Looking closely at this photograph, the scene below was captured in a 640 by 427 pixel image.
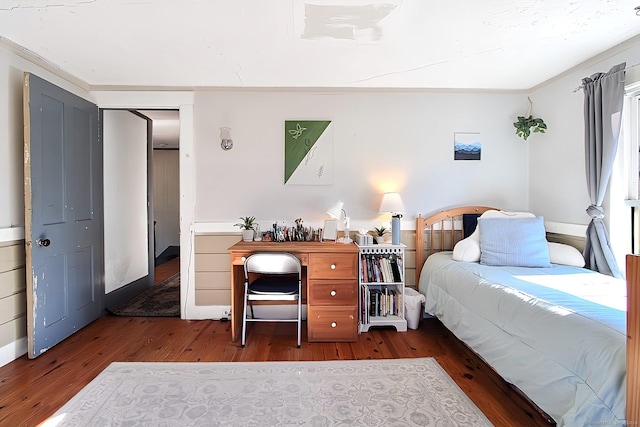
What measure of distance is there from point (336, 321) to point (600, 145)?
2473mm

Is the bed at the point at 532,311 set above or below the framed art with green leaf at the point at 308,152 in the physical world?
below

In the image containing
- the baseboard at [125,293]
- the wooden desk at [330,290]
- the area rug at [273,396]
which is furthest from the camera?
the baseboard at [125,293]

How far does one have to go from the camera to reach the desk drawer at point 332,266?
2.65 m

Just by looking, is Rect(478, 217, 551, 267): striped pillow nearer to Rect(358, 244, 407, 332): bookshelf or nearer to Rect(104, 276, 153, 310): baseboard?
Rect(358, 244, 407, 332): bookshelf

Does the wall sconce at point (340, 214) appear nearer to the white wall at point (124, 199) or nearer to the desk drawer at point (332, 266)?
the desk drawer at point (332, 266)

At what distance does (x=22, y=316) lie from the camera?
241cm

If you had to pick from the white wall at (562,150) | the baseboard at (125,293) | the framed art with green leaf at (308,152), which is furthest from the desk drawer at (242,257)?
the white wall at (562,150)

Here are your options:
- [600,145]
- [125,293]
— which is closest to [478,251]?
[600,145]

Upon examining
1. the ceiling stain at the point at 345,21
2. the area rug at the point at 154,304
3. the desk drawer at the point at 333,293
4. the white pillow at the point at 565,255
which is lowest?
the area rug at the point at 154,304

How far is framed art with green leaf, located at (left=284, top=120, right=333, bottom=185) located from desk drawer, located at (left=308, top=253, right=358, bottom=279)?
88 centimetres

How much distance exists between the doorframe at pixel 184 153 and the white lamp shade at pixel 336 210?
1.39 metres

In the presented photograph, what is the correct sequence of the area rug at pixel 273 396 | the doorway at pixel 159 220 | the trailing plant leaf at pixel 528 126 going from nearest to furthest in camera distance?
the area rug at pixel 273 396, the trailing plant leaf at pixel 528 126, the doorway at pixel 159 220

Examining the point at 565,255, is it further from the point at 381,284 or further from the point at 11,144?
the point at 11,144

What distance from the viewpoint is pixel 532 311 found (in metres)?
1.71
